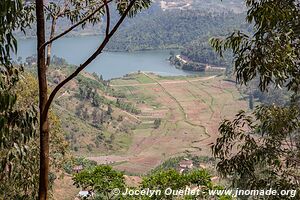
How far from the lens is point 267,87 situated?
3281 millimetres

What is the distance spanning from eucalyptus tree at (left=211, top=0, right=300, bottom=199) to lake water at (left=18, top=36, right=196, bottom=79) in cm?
5720

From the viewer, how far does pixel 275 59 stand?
9.66 ft

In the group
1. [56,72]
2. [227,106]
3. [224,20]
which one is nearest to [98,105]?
[56,72]

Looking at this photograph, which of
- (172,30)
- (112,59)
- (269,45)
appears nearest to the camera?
(269,45)

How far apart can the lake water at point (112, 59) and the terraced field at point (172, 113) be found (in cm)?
533

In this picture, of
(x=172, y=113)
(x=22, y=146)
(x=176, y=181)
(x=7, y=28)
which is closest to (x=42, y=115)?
(x=22, y=146)

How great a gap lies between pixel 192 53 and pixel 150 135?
3202cm

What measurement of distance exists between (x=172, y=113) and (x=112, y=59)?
29.6m

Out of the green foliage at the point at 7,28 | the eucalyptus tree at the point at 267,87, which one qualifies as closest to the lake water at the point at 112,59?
the eucalyptus tree at the point at 267,87

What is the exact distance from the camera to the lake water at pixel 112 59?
217 ft

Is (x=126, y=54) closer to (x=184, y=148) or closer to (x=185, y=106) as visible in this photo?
(x=185, y=106)

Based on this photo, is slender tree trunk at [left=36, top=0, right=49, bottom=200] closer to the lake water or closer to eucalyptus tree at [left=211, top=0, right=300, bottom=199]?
eucalyptus tree at [left=211, top=0, right=300, bottom=199]

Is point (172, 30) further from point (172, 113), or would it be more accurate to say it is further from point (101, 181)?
point (101, 181)

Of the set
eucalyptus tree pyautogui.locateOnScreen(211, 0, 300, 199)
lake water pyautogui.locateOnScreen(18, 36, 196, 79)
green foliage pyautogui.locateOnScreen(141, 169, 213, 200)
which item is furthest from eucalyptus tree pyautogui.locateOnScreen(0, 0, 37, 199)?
lake water pyautogui.locateOnScreen(18, 36, 196, 79)
